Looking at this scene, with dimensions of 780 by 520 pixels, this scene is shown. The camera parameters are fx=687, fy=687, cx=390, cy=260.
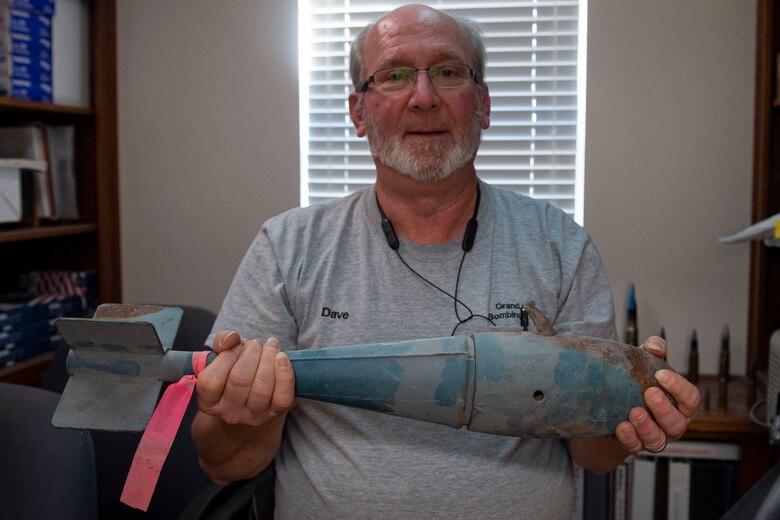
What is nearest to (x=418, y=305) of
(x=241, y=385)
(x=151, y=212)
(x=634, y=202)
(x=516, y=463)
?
(x=516, y=463)

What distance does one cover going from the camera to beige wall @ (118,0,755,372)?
2166 millimetres

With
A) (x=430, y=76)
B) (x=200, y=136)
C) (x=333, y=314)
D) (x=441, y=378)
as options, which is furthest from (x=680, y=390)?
(x=200, y=136)

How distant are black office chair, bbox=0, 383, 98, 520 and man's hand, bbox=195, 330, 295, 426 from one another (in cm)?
39

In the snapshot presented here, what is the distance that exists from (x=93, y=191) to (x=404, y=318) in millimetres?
1660

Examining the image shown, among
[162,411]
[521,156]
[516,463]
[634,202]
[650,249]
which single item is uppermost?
[521,156]

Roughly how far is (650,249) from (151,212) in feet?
5.75

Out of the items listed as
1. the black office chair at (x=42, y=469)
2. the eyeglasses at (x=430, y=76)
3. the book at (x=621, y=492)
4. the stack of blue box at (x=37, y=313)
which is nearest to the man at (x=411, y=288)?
the eyeglasses at (x=430, y=76)

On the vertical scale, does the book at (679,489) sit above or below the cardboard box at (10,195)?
below

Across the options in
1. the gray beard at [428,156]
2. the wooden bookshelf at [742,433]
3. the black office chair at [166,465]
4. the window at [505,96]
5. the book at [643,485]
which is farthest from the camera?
the window at [505,96]

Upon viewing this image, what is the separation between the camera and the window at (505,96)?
2301 mm

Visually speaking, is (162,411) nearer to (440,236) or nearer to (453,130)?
(440,236)

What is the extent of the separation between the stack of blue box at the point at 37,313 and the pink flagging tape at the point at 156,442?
1.54 m

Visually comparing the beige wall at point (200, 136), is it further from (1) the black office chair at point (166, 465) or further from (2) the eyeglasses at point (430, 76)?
(2) the eyeglasses at point (430, 76)

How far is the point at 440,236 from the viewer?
1.41m
